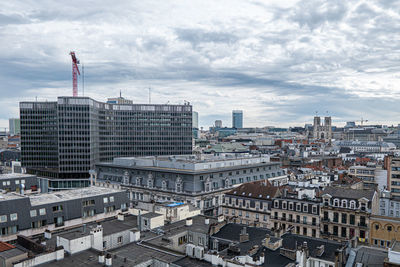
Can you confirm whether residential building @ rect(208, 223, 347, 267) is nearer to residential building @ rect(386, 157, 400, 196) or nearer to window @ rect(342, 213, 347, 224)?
window @ rect(342, 213, 347, 224)

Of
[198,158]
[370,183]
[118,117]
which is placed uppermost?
[118,117]

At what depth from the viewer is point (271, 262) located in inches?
1645

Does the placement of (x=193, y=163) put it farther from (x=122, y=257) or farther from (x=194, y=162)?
(x=122, y=257)

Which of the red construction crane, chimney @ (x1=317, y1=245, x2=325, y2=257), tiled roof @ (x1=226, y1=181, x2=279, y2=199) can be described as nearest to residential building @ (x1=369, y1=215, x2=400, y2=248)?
tiled roof @ (x1=226, y1=181, x2=279, y2=199)

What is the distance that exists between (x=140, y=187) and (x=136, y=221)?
48.9 m

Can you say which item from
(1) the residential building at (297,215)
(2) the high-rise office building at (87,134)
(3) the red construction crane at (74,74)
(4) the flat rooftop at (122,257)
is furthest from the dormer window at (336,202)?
(3) the red construction crane at (74,74)

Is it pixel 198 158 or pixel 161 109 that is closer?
pixel 198 158

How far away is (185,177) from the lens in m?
94.9

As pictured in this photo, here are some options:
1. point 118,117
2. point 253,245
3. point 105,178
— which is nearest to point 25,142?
point 118,117

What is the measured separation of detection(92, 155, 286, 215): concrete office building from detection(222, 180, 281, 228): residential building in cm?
730

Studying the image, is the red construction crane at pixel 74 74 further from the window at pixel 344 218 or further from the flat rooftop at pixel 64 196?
the window at pixel 344 218

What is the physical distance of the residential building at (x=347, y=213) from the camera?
67.6m

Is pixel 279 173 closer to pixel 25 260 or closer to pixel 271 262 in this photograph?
pixel 271 262

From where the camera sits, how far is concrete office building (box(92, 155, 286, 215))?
93.8 metres
